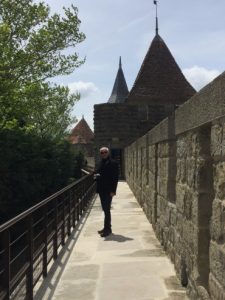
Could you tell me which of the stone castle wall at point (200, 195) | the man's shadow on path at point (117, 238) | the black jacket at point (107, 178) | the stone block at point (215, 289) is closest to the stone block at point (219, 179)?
the stone castle wall at point (200, 195)

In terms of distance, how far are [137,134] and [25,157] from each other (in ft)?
77.3

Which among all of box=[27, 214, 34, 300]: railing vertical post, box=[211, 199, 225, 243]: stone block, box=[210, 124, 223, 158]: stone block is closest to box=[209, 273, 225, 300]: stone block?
box=[211, 199, 225, 243]: stone block

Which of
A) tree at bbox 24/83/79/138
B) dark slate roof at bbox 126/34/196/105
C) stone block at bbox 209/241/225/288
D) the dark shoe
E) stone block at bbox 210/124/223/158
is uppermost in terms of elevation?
dark slate roof at bbox 126/34/196/105

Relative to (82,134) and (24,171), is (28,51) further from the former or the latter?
(82,134)

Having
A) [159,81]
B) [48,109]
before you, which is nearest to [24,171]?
[48,109]

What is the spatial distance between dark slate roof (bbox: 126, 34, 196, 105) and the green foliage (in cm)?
2468

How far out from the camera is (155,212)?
8789mm

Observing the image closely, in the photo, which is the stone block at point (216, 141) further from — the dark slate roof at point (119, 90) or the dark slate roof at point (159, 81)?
the dark slate roof at point (119, 90)

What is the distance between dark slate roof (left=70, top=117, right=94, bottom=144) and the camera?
69231mm

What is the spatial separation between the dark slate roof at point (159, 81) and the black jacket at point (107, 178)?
112ft

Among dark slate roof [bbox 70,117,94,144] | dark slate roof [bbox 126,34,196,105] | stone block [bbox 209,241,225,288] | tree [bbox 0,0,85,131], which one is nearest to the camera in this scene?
stone block [bbox 209,241,225,288]

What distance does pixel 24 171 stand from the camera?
17219 millimetres

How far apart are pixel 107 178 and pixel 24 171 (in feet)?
27.5

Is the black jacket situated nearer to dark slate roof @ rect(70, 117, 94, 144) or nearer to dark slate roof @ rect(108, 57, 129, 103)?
dark slate roof @ rect(108, 57, 129, 103)
